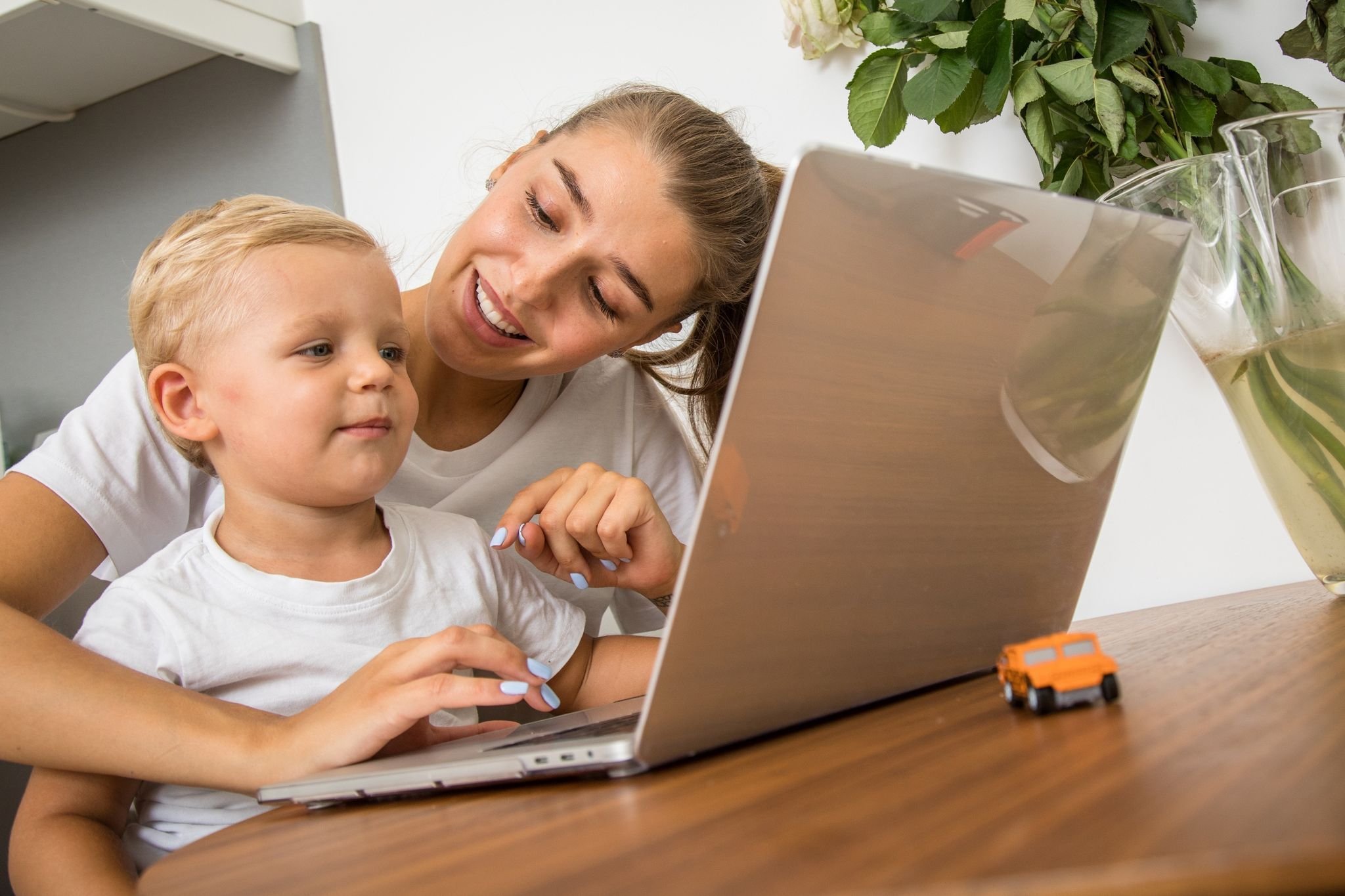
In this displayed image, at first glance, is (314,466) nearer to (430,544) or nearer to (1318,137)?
(430,544)

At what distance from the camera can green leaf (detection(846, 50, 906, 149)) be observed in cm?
110

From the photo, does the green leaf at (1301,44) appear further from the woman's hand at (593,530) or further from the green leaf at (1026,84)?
the woman's hand at (593,530)

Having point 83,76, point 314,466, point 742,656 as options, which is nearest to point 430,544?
point 314,466

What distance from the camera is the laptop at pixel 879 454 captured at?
1.25 ft

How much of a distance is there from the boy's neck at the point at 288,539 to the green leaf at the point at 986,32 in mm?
733

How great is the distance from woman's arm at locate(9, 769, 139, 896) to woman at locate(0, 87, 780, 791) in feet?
0.20

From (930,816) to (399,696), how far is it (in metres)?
0.34

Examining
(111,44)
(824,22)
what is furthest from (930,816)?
(111,44)

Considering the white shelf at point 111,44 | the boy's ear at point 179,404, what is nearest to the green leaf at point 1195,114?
the boy's ear at point 179,404

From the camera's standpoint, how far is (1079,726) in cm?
42

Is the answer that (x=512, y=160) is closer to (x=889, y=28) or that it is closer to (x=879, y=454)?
(x=889, y=28)

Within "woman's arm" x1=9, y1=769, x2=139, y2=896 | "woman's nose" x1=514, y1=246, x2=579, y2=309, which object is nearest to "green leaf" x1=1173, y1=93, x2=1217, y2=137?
"woman's nose" x1=514, y1=246, x2=579, y2=309

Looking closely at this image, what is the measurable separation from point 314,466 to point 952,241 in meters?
0.56

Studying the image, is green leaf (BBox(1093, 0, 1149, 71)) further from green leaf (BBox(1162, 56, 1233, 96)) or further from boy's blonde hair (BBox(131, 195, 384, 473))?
boy's blonde hair (BBox(131, 195, 384, 473))
